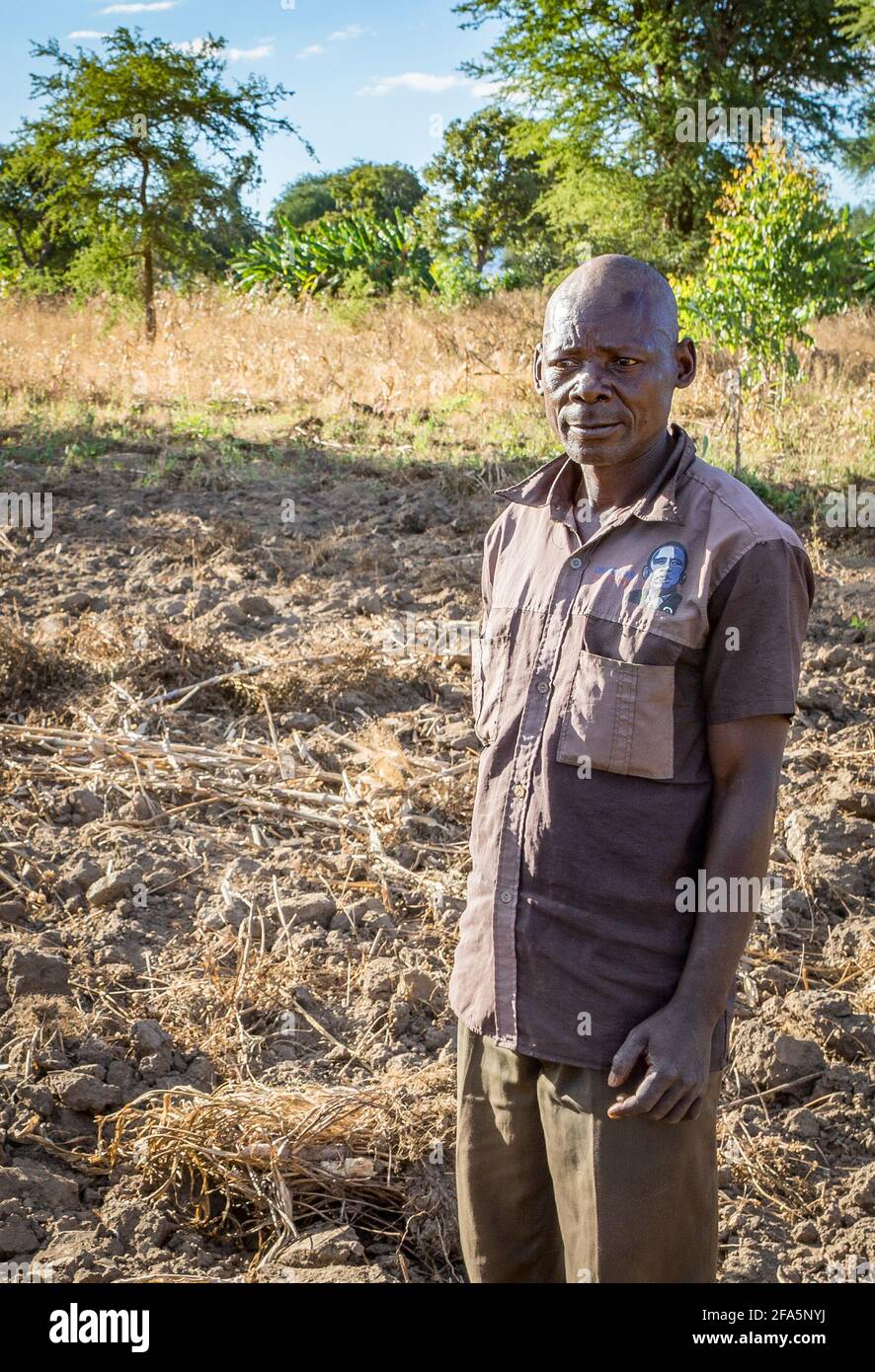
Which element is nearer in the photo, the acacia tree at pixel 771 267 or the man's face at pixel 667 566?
the man's face at pixel 667 566

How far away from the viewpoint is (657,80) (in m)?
16.9

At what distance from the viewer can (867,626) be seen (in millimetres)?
5500

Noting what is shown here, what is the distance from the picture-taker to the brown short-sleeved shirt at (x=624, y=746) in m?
1.46

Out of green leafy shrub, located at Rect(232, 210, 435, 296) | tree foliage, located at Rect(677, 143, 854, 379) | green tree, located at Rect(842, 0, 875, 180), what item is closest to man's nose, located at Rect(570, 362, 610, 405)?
tree foliage, located at Rect(677, 143, 854, 379)

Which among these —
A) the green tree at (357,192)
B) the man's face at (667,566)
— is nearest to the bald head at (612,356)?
the man's face at (667,566)

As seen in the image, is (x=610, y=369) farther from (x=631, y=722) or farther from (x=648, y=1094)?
(x=648, y=1094)

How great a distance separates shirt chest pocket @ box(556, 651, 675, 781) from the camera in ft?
4.91

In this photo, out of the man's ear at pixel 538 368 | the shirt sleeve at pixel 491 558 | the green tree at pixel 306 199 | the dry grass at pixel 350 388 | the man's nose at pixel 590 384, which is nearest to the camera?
the man's nose at pixel 590 384

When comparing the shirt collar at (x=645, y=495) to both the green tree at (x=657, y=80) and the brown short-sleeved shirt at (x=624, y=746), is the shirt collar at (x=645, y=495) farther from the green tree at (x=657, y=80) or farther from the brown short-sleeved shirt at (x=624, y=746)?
the green tree at (x=657, y=80)

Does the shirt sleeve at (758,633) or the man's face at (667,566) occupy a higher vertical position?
the man's face at (667,566)

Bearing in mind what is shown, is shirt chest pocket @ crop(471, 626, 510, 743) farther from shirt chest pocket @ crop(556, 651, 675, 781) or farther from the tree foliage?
the tree foliage

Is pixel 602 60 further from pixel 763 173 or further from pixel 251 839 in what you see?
pixel 251 839

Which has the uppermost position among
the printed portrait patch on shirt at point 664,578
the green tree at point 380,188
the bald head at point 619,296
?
the green tree at point 380,188

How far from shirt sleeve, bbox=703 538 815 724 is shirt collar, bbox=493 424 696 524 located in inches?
4.9
